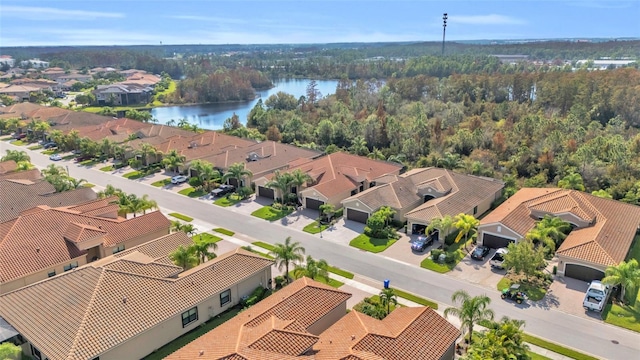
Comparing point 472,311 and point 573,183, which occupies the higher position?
point 573,183

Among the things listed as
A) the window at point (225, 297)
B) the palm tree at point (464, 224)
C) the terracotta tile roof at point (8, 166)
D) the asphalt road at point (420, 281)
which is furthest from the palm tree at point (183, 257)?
the terracotta tile roof at point (8, 166)

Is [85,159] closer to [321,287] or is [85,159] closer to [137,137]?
[137,137]

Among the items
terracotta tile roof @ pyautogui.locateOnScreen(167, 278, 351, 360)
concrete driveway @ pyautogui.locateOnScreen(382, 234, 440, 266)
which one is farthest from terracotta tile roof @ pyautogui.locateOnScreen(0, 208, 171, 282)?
concrete driveway @ pyautogui.locateOnScreen(382, 234, 440, 266)

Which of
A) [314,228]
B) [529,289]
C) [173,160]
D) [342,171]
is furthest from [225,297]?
[173,160]

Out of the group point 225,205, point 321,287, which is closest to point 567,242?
point 321,287

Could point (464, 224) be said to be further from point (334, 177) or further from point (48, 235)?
point (48, 235)

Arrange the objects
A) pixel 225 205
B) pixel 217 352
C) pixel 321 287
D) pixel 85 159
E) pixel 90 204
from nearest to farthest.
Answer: pixel 217 352 < pixel 321 287 < pixel 90 204 < pixel 225 205 < pixel 85 159
